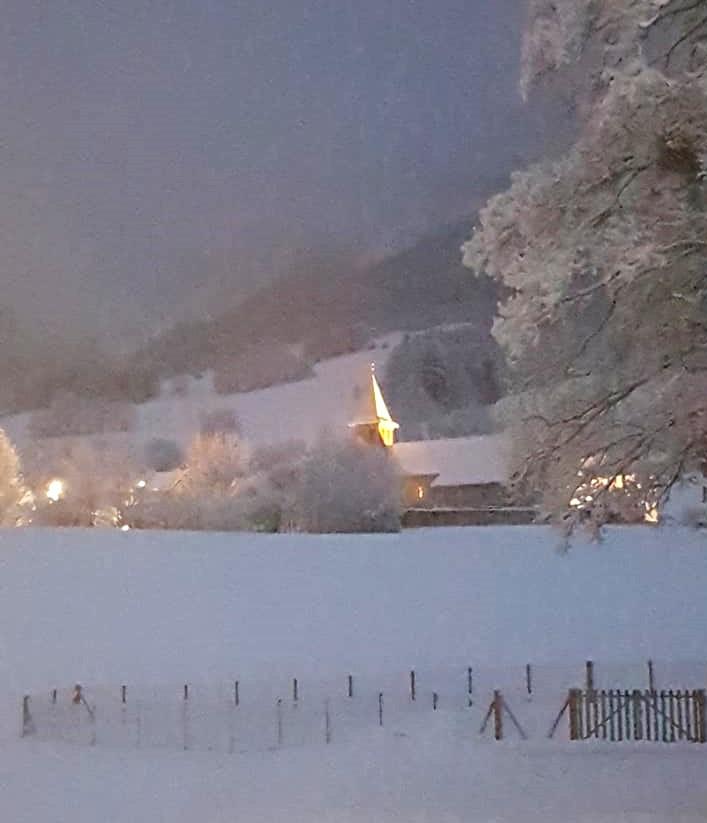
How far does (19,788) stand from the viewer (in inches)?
514

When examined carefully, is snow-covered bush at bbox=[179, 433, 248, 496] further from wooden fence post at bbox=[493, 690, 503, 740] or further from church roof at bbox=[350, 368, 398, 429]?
wooden fence post at bbox=[493, 690, 503, 740]

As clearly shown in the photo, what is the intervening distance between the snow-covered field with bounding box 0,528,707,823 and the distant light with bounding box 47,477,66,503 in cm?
1654

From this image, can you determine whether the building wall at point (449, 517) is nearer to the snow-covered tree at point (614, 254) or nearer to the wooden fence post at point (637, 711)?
the wooden fence post at point (637, 711)

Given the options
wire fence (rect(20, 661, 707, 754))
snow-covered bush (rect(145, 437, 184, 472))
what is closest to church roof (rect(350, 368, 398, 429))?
snow-covered bush (rect(145, 437, 184, 472))

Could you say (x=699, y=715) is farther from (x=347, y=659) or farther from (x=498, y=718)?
(x=347, y=659)

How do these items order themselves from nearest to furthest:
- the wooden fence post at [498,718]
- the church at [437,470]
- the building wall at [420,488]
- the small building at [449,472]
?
the wooden fence post at [498,718] → the church at [437,470] → the small building at [449,472] → the building wall at [420,488]

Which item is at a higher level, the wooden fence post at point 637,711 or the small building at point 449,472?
the small building at point 449,472

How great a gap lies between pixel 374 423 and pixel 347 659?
1489 inches

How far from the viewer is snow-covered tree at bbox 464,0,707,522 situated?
781 cm

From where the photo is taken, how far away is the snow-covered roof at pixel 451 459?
55.0m

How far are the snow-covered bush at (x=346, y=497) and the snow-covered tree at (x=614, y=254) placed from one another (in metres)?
31.4

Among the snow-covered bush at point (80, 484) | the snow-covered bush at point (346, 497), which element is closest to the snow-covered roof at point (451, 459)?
the snow-covered bush at point (346, 497)

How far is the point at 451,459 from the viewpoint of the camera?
57625 millimetres

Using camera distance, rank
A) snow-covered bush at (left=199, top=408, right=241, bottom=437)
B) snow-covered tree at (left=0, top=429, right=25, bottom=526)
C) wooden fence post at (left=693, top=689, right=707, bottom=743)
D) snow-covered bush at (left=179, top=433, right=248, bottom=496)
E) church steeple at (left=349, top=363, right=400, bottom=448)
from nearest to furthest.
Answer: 1. wooden fence post at (left=693, top=689, right=707, bottom=743)
2. snow-covered tree at (left=0, top=429, right=25, bottom=526)
3. snow-covered bush at (left=179, top=433, right=248, bottom=496)
4. church steeple at (left=349, top=363, right=400, bottom=448)
5. snow-covered bush at (left=199, top=408, right=241, bottom=437)
